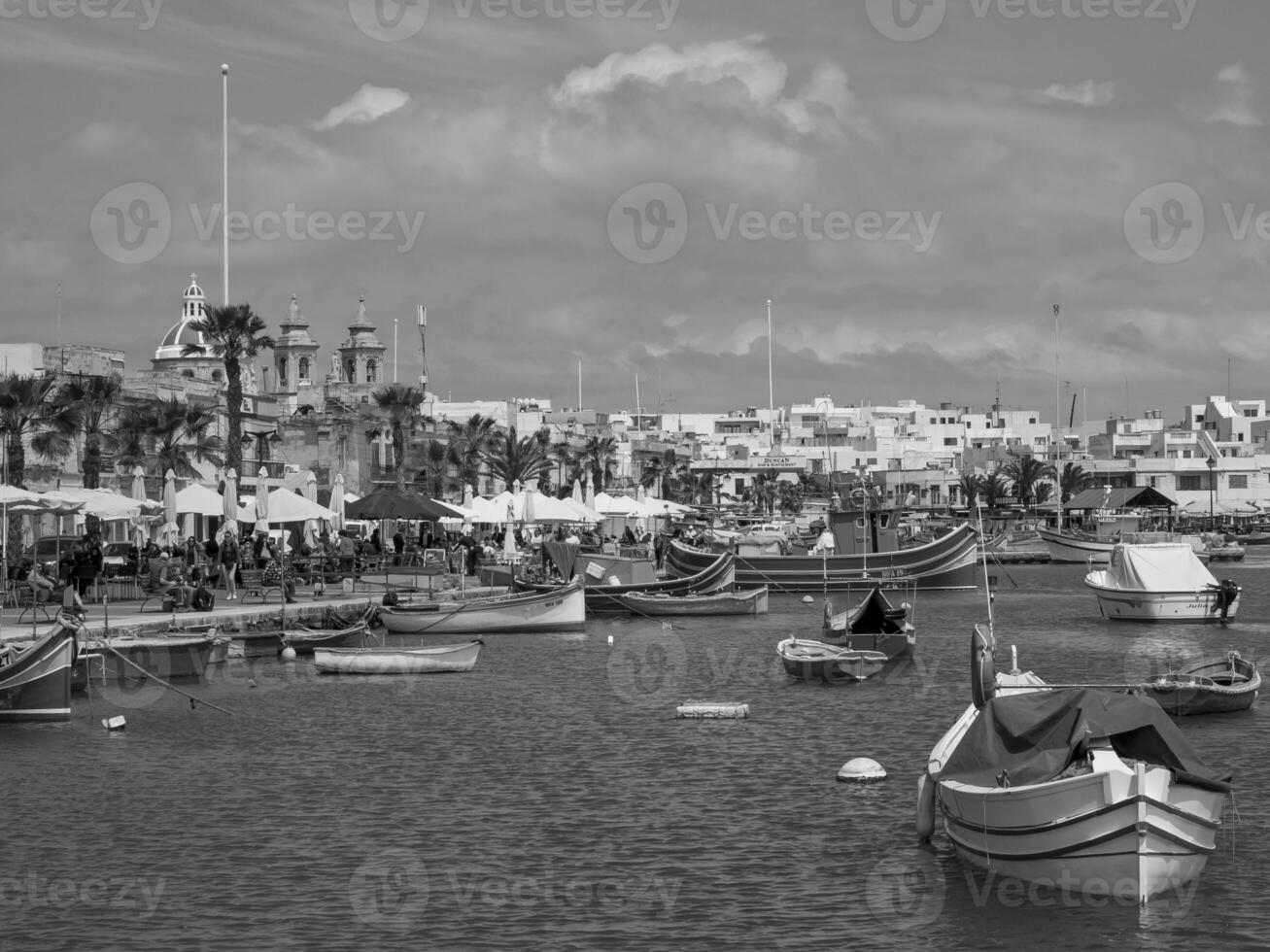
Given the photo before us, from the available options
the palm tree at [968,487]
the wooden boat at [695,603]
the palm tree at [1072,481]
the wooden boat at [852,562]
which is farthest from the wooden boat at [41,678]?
the palm tree at [1072,481]

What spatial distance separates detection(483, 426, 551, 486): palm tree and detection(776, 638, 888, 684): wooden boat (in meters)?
59.7

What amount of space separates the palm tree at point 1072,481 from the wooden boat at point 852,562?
8418cm

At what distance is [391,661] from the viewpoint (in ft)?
121

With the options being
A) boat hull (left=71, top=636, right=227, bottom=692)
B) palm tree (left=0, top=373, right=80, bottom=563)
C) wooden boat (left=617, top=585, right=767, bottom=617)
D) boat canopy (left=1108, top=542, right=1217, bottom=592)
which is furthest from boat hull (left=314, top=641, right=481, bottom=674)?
boat canopy (left=1108, top=542, right=1217, bottom=592)

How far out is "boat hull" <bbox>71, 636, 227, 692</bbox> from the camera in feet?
102

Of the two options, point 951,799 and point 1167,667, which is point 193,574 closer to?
point 1167,667

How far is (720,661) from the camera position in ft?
133

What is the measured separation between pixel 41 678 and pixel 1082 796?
1798cm

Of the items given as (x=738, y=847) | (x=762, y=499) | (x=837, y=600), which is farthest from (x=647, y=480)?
(x=738, y=847)

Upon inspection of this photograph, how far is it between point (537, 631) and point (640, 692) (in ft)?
46.0

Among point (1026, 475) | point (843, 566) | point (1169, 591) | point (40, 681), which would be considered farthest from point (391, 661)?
point (1026, 475)

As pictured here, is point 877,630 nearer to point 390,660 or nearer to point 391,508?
point 390,660

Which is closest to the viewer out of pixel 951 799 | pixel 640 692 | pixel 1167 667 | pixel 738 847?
pixel 951 799

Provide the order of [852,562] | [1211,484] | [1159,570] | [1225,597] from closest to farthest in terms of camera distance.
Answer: [1225,597]
[1159,570]
[852,562]
[1211,484]
